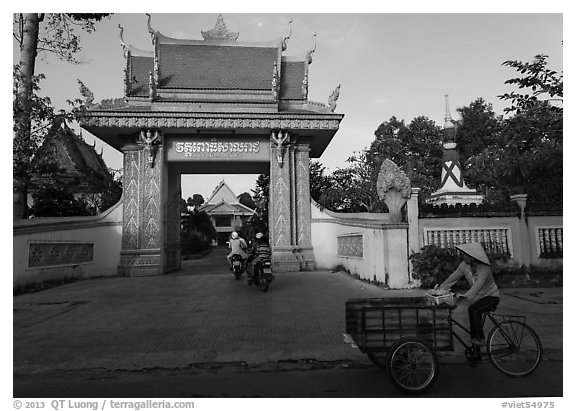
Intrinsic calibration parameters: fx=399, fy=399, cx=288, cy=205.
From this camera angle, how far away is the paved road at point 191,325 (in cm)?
420

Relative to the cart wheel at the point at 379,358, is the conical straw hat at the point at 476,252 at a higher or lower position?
higher

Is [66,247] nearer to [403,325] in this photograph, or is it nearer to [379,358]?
[379,358]

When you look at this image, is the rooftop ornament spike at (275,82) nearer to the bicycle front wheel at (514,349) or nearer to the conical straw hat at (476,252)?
the conical straw hat at (476,252)

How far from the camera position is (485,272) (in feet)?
12.8

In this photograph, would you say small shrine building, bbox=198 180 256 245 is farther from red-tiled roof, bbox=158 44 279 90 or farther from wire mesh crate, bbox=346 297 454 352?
wire mesh crate, bbox=346 297 454 352

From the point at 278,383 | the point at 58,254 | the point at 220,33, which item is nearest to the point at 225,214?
the point at 220,33

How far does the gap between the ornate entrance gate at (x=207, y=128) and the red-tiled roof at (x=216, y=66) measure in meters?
0.03

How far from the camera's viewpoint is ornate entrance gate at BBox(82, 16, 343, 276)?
12.0m

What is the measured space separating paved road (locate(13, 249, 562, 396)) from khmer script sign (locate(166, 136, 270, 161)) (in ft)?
15.1

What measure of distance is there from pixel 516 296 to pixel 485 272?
14.6 feet

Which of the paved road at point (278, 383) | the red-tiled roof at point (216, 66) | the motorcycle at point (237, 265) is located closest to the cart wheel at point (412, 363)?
the paved road at point (278, 383)

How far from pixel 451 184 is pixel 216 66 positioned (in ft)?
29.1

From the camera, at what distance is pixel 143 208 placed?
1204 centimetres

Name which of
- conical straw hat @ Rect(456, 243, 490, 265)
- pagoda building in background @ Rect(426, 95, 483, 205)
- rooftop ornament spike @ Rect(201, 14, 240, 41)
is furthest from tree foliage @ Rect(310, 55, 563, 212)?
rooftop ornament spike @ Rect(201, 14, 240, 41)
